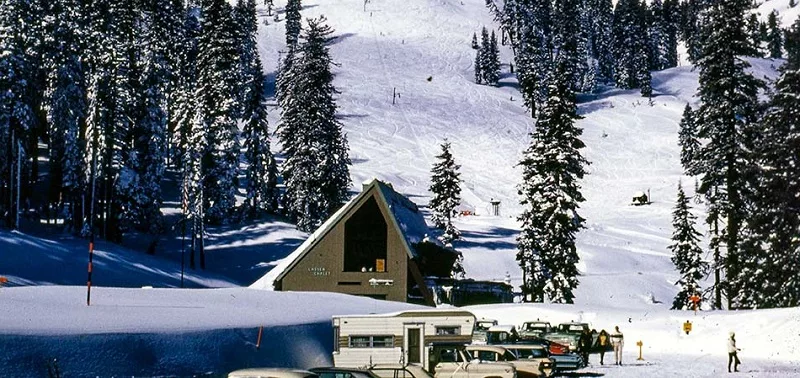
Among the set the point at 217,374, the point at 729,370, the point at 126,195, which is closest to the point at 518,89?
the point at 126,195

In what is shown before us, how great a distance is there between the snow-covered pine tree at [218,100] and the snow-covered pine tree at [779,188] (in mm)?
38188

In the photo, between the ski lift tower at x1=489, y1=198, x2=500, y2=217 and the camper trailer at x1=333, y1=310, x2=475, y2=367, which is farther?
the ski lift tower at x1=489, y1=198, x2=500, y2=217

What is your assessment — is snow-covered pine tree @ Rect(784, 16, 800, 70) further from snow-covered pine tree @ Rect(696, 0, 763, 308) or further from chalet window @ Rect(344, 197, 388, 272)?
chalet window @ Rect(344, 197, 388, 272)

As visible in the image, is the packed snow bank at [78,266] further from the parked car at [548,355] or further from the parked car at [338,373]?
the parked car at [338,373]

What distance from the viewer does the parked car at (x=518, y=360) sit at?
72.9ft

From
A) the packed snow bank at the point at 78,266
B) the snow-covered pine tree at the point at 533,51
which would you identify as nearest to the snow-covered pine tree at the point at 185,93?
the packed snow bank at the point at 78,266

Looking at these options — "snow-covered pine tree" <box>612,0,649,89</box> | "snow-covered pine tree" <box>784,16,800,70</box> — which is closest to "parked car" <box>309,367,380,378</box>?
"snow-covered pine tree" <box>784,16,800,70</box>

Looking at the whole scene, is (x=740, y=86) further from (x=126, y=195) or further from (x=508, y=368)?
(x=126, y=195)

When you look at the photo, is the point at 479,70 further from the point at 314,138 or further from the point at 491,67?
the point at 314,138

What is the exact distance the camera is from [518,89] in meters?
174

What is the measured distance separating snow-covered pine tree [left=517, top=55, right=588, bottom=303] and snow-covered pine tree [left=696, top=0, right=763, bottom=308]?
792 centimetres

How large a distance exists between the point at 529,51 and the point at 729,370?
135 meters

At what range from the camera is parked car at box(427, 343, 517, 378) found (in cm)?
2084

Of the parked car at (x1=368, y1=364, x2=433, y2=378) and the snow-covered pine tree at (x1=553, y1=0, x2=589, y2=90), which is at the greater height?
the snow-covered pine tree at (x1=553, y1=0, x2=589, y2=90)
